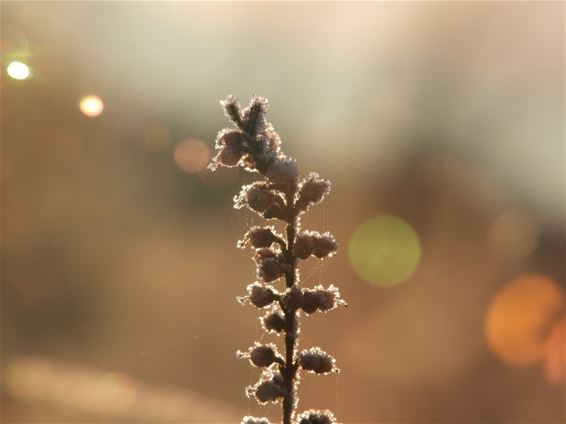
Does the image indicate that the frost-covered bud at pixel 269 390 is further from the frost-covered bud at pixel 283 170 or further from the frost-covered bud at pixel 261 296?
the frost-covered bud at pixel 283 170

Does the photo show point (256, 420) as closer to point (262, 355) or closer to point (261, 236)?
point (262, 355)

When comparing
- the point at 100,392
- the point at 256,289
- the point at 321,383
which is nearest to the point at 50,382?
the point at 100,392

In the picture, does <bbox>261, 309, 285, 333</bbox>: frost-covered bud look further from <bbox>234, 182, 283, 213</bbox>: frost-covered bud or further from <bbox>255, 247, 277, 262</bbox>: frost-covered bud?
<bbox>234, 182, 283, 213</bbox>: frost-covered bud

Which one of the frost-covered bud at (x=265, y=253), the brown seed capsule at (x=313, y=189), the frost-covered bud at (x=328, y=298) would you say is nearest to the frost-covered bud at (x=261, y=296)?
the frost-covered bud at (x=265, y=253)

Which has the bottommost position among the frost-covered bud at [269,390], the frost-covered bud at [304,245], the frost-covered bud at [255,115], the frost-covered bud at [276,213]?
the frost-covered bud at [269,390]

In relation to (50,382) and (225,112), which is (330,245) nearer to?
(225,112)

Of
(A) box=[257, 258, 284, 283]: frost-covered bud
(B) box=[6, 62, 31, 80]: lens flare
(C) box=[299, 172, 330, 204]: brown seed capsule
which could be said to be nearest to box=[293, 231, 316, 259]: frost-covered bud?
(A) box=[257, 258, 284, 283]: frost-covered bud
